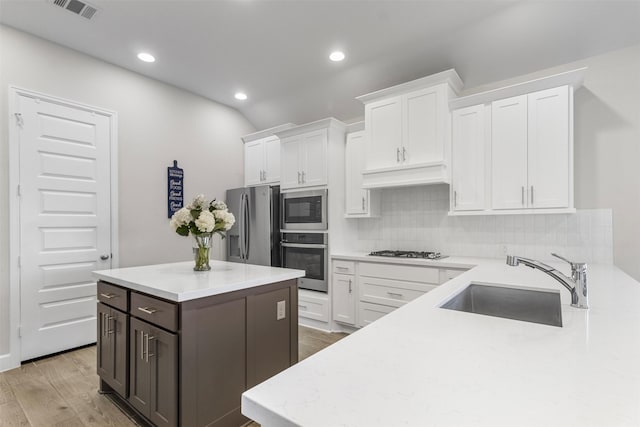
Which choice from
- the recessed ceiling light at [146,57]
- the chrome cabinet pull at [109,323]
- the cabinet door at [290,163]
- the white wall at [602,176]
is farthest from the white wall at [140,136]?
the white wall at [602,176]

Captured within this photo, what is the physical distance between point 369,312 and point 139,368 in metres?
2.16

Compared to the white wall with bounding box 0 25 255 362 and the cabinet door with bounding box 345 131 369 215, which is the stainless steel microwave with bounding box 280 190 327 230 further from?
the white wall with bounding box 0 25 255 362

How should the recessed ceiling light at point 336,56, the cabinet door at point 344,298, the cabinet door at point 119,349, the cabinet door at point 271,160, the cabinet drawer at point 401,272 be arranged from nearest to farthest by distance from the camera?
the cabinet door at point 119,349 → the cabinet drawer at point 401,272 → the recessed ceiling light at point 336,56 → the cabinet door at point 344,298 → the cabinet door at point 271,160

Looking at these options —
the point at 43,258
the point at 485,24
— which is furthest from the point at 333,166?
the point at 43,258

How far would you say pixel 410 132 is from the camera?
123 inches

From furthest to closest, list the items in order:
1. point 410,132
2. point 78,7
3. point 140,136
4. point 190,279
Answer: point 140,136, point 410,132, point 78,7, point 190,279

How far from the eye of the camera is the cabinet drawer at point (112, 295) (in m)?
1.96

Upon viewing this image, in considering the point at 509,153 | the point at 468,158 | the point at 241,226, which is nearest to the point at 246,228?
the point at 241,226

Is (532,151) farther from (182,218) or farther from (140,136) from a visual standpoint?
(140,136)

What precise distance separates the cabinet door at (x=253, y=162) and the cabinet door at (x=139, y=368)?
2.90 meters

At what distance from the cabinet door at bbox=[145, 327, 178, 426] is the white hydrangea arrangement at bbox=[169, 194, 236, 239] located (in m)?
0.70

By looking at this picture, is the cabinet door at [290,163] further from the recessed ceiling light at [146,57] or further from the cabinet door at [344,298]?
the recessed ceiling light at [146,57]

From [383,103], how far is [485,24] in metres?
1.08

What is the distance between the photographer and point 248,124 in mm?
4918
